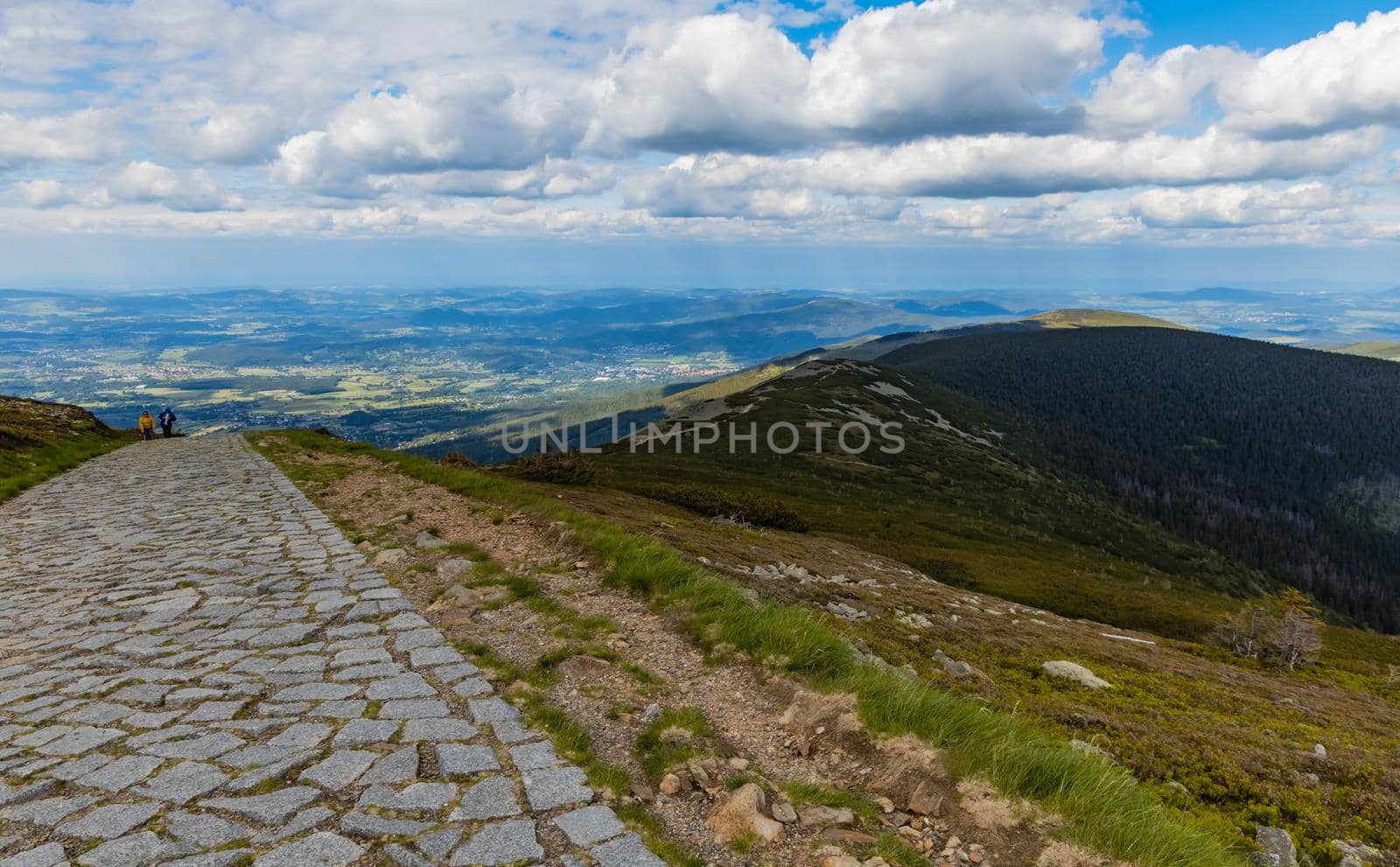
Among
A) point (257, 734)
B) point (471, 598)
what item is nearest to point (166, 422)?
point (471, 598)

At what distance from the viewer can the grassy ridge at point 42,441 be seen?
81.6ft

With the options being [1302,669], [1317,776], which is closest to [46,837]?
[1317,776]

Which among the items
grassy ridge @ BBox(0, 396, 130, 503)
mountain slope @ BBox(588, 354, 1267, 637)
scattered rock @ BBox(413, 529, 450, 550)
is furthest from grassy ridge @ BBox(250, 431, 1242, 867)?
mountain slope @ BBox(588, 354, 1267, 637)

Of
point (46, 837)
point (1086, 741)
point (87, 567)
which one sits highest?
point (46, 837)

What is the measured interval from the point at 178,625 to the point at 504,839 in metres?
7.81

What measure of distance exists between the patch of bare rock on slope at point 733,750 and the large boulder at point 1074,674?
9247mm

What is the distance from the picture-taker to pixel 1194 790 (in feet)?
28.5

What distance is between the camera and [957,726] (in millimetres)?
6633

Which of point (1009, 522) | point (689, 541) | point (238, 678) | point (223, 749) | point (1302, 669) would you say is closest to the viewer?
point (223, 749)

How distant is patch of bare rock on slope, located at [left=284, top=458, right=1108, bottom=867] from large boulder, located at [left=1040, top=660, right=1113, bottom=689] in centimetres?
925

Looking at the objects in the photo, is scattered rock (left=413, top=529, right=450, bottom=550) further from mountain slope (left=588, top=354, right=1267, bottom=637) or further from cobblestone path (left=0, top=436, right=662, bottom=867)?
mountain slope (left=588, top=354, right=1267, bottom=637)

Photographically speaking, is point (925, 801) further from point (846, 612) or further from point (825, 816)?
point (846, 612)

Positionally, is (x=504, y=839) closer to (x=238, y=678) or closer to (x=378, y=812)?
(x=378, y=812)

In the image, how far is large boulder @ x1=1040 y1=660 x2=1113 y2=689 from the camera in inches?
540
